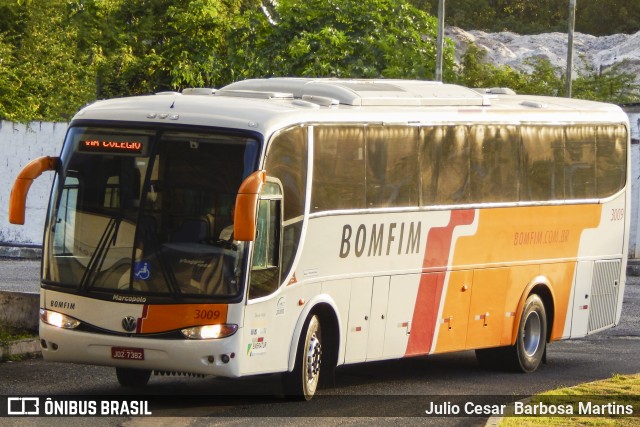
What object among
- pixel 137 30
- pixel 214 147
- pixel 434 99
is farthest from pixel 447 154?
pixel 137 30

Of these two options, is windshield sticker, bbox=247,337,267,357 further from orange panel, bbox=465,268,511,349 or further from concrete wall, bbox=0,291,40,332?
concrete wall, bbox=0,291,40,332

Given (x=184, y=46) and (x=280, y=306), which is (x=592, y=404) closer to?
(x=280, y=306)

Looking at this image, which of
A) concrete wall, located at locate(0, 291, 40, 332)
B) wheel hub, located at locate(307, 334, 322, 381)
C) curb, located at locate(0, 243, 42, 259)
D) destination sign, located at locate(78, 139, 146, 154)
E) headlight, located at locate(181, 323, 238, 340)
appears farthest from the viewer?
curb, located at locate(0, 243, 42, 259)

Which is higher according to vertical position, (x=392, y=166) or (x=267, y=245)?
(x=392, y=166)

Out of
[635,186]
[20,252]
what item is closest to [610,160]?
[635,186]

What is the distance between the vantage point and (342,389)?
1525 cm

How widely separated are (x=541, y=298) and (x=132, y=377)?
6245 mm

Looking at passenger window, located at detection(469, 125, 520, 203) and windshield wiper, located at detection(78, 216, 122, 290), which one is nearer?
windshield wiper, located at detection(78, 216, 122, 290)

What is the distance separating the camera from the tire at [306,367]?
13797 mm

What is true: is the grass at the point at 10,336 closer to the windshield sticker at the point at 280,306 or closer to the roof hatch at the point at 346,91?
the roof hatch at the point at 346,91

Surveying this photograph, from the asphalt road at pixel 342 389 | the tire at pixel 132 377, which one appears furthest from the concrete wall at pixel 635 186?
the tire at pixel 132 377

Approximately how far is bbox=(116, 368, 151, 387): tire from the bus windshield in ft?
4.71

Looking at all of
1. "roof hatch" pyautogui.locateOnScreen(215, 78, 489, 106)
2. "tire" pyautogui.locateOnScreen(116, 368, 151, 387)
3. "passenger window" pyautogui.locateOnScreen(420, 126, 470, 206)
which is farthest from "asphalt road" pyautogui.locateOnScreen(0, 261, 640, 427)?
"roof hatch" pyautogui.locateOnScreen(215, 78, 489, 106)

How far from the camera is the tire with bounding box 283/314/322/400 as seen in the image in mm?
13797
